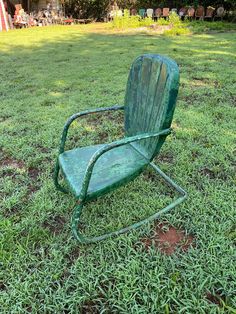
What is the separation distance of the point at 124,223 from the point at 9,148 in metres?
1.59

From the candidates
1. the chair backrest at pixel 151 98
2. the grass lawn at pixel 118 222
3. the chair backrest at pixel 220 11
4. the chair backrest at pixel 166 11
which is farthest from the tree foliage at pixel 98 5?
the chair backrest at pixel 151 98

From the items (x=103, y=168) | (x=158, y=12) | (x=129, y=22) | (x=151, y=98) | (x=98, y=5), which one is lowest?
(x=103, y=168)

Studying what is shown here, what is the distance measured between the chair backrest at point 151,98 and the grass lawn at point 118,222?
47 cm

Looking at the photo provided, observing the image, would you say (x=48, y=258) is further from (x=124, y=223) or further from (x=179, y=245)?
(x=179, y=245)

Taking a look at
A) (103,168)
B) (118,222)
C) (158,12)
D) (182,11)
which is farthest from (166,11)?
(118,222)

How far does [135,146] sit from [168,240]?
0.70 meters

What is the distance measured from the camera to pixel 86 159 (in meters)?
1.82

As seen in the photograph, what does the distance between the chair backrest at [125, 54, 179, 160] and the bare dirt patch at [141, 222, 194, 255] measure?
48 centimetres

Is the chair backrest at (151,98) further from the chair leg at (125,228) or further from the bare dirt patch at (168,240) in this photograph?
the bare dirt patch at (168,240)

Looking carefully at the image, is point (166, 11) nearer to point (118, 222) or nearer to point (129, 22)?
point (129, 22)

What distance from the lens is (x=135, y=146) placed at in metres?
1.98

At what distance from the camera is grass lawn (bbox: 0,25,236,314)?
1.37m

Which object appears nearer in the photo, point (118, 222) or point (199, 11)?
point (118, 222)

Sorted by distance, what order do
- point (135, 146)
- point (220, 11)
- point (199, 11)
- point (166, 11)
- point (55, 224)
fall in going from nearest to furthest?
point (55, 224), point (135, 146), point (220, 11), point (199, 11), point (166, 11)
